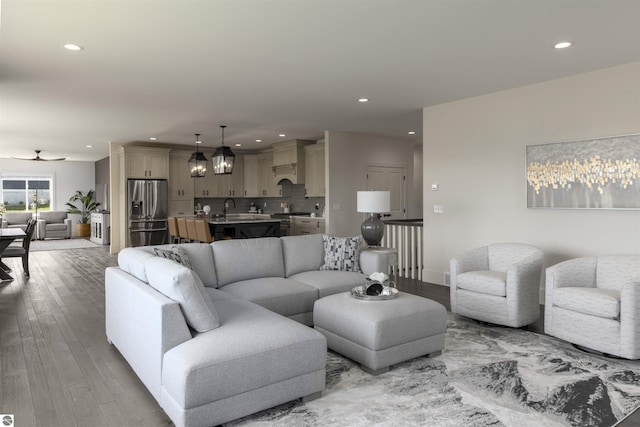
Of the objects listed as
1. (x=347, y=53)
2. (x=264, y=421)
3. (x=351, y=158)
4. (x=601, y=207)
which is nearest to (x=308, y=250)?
(x=347, y=53)

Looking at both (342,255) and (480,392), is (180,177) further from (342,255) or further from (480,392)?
(480,392)

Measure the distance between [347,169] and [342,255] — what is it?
13.2 feet

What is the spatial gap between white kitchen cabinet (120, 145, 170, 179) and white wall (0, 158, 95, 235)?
6152 millimetres

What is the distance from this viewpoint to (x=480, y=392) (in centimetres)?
283

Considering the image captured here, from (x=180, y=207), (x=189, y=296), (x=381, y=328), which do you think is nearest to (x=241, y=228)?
(x=180, y=207)

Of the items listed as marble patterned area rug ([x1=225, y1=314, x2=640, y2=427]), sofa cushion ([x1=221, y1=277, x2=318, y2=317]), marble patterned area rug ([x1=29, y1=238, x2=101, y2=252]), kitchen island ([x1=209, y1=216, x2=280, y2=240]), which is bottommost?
marble patterned area rug ([x1=225, y1=314, x2=640, y2=427])

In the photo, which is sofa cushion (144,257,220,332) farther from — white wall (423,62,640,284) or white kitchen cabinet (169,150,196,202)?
white kitchen cabinet (169,150,196,202)

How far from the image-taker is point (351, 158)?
342 inches

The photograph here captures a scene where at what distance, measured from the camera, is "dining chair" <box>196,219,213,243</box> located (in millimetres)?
7391

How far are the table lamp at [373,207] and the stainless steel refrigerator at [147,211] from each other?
246 inches

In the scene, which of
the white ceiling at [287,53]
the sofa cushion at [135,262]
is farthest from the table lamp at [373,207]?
the sofa cushion at [135,262]

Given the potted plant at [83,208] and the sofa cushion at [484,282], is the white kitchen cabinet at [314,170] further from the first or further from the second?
the potted plant at [83,208]

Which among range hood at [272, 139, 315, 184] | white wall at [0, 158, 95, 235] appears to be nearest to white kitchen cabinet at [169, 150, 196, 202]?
range hood at [272, 139, 315, 184]

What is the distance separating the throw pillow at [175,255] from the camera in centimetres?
376
